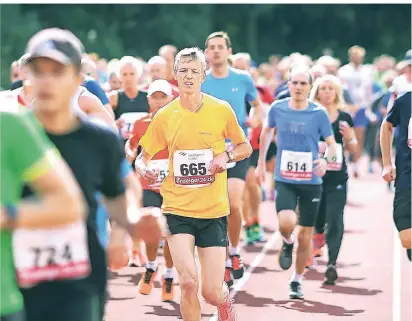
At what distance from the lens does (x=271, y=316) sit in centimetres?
1008

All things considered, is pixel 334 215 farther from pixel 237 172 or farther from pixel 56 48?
pixel 56 48

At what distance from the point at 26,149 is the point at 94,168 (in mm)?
828

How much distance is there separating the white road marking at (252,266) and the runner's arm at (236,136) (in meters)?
1.72

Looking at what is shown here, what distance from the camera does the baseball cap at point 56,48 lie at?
4840 mm

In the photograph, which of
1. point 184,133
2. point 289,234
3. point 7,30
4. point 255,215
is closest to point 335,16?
point 7,30

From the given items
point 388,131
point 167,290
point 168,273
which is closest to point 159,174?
point 168,273

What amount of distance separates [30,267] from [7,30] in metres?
23.2

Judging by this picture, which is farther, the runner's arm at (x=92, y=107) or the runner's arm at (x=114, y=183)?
the runner's arm at (x=92, y=107)

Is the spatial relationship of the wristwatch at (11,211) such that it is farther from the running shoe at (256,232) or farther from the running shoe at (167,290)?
the running shoe at (256,232)

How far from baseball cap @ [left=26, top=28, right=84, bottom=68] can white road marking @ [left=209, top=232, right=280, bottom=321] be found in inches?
202

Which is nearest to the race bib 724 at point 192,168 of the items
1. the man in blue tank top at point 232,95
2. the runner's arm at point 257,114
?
the man in blue tank top at point 232,95

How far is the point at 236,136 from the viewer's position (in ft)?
28.0

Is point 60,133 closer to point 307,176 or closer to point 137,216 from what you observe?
point 137,216

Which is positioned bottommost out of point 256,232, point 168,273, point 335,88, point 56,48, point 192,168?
point 256,232
